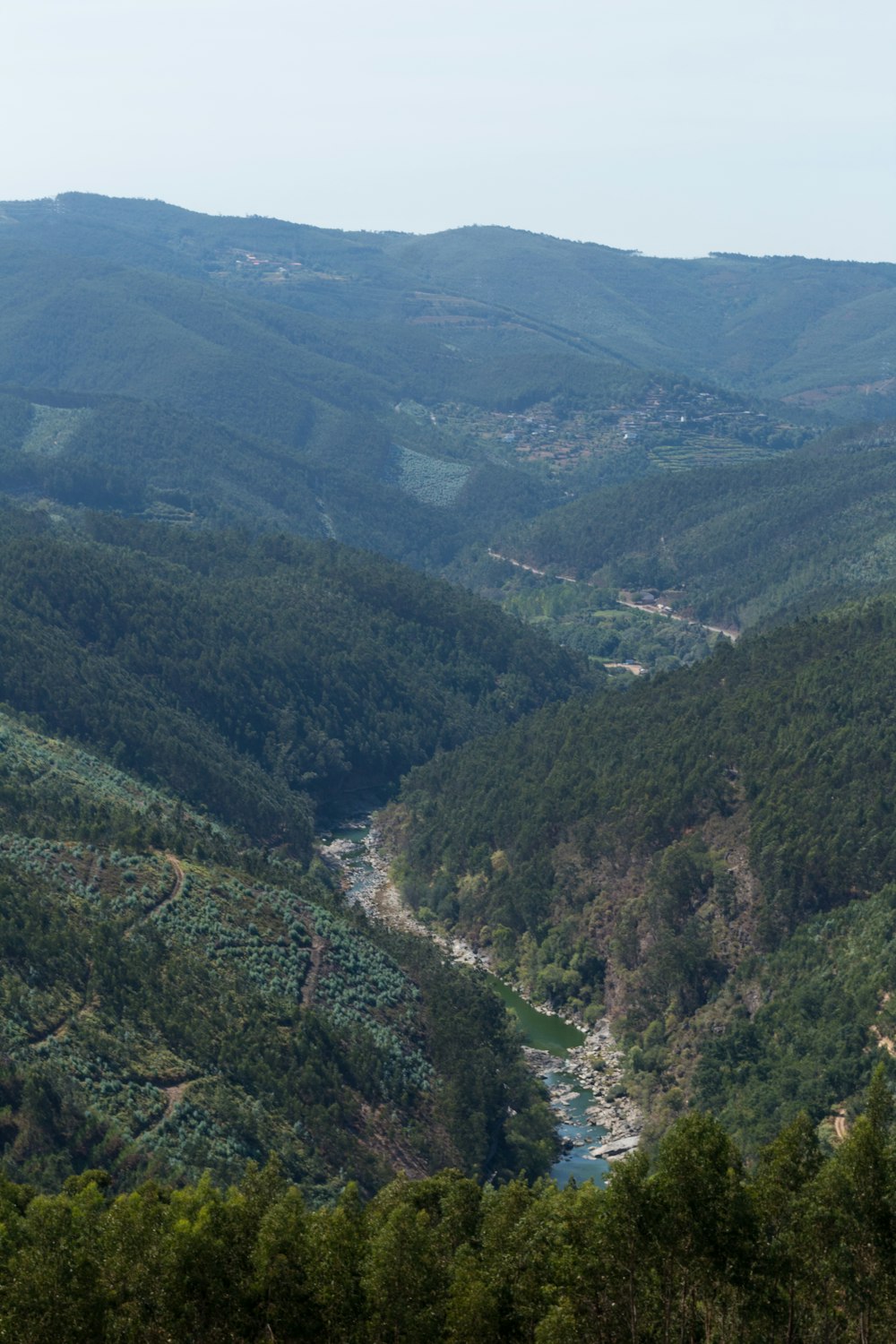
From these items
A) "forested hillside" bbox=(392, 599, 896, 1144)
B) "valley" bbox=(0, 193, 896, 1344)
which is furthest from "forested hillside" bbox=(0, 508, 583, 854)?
"forested hillside" bbox=(392, 599, 896, 1144)

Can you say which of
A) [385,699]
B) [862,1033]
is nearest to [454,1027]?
[862,1033]

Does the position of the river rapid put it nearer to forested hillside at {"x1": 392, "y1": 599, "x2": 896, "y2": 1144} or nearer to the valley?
the valley

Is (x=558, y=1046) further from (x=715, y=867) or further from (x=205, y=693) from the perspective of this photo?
(x=205, y=693)

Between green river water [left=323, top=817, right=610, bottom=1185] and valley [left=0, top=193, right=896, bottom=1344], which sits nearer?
valley [left=0, top=193, right=896, bottom=1344]

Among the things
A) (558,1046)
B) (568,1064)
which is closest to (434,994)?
(568,1064)

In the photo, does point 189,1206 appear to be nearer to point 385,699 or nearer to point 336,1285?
point 336,1285

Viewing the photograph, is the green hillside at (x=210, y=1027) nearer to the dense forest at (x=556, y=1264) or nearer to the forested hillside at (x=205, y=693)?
the dense forest at (x=556, y=1264)

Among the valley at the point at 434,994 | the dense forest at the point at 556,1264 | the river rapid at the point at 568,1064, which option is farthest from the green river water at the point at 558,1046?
the dense forest at the point at 556,1264
